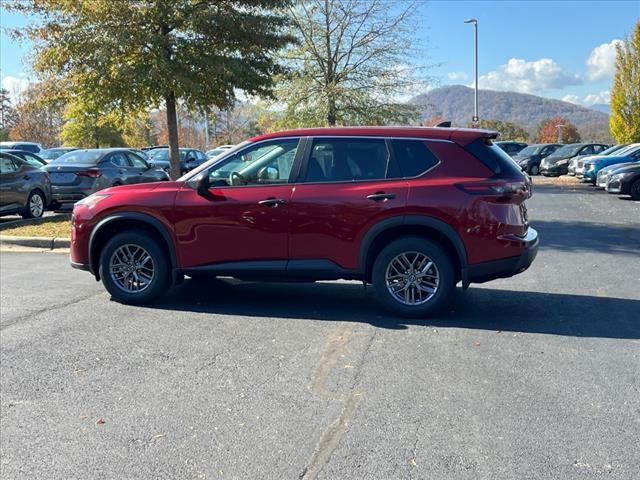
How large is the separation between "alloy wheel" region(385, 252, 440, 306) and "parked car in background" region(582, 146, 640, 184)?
→ 18451 mm

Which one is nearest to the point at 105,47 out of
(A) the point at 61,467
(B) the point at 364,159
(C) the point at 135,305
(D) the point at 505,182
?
(C) the point at 135,305

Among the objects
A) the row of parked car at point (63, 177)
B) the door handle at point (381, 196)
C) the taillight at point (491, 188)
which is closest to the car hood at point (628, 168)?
the row of parked car at point (63, 177)

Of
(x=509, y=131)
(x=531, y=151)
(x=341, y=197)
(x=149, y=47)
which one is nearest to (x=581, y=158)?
(x=531, y=151)

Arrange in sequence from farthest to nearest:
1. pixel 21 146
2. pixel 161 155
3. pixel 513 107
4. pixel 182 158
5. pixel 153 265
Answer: pixel 513 107, pixel 21 146, pixel 182 158, pixel 161 155, pixel 153 265

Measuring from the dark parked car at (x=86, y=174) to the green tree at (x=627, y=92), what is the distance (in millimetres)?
30789

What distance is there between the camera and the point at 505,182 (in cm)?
568

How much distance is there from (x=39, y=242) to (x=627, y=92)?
3447cm

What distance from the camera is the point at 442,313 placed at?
6.07m

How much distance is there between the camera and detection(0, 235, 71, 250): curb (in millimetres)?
10484

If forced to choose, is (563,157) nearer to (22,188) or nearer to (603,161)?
(603,161)

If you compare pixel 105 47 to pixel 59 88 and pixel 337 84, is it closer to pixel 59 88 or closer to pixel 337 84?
pixel 59 88

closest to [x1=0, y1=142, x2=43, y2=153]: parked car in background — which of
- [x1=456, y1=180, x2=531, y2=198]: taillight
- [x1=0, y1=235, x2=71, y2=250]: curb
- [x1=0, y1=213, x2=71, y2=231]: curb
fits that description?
[x1=0, y1=213, x2=71, y2=231]: curb

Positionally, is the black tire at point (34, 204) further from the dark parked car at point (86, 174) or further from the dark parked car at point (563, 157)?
the dark parked car at point (563, 157)

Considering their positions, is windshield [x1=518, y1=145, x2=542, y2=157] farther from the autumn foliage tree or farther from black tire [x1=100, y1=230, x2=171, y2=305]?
the autumn foliage tree
